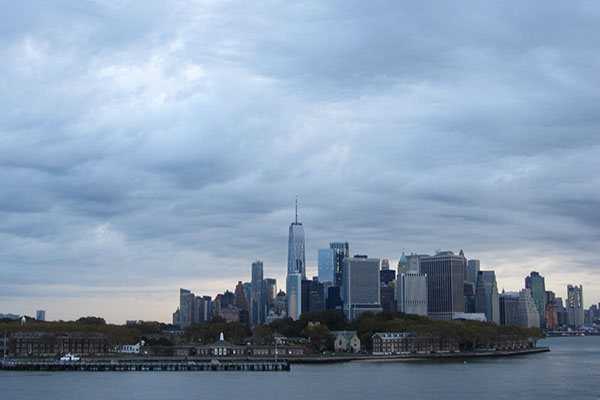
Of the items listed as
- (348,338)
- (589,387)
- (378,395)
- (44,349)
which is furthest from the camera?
(348,338)

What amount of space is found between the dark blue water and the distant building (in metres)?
43.6

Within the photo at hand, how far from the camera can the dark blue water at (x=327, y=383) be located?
294ft

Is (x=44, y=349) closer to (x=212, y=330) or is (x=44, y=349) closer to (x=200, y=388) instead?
(x=212, y=330)

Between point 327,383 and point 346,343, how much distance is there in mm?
78251

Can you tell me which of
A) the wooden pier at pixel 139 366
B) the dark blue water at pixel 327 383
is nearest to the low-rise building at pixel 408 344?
the dark blue water at pixel 327 383

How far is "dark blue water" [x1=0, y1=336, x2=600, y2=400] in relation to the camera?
89750 mm

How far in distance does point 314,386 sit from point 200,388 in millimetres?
14221

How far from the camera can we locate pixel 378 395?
288 ft

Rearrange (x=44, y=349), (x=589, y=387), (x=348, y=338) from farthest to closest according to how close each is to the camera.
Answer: (x=348, y=338) → (x=44, y=349) → (x=589, y=387)

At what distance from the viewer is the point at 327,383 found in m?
102

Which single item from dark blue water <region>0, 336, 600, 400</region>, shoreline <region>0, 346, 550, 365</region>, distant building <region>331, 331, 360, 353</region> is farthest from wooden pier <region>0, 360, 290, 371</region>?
distant building <region>331, 331, 360, 353</region>

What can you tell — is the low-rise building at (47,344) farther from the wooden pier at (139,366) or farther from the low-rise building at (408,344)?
the low-rise building at (408,344)

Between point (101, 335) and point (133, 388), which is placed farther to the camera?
point (101, 335)

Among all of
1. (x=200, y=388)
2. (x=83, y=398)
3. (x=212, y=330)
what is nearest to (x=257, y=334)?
(x=212, y=330)
